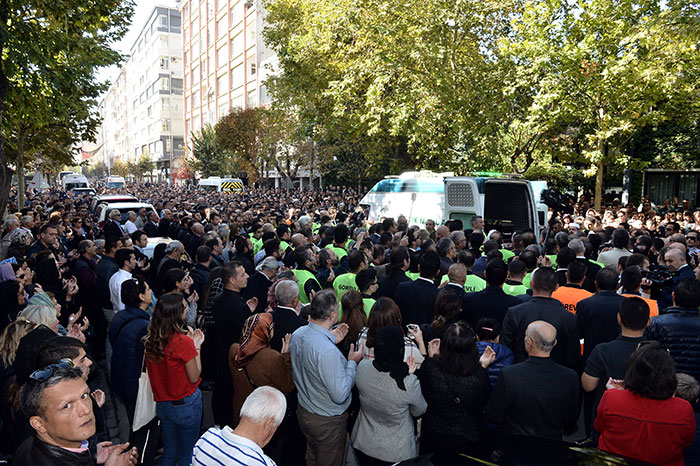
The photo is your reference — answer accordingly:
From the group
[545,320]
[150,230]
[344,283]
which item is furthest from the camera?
[150,230]

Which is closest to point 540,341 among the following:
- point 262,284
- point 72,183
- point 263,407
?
point 263,407

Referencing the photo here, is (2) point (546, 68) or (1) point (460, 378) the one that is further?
(2) point (546, 68)

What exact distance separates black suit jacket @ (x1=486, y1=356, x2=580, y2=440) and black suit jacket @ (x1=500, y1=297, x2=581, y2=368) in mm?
1079

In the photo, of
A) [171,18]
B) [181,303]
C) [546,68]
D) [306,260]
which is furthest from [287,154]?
[171,18]

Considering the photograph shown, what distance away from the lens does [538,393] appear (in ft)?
11.2

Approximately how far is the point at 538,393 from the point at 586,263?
399 cm

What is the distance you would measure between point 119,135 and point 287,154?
121 m

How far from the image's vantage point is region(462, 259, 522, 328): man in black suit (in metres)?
4.96

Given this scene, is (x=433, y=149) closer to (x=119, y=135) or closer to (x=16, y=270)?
(x=16, y=270)

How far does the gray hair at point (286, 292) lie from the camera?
4406 mm

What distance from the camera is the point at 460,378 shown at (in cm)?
343

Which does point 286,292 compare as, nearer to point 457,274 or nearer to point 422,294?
point 422,294

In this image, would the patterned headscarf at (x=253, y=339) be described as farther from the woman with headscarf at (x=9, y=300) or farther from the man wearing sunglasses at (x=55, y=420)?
the woman with headscarf at (x=9, y=300)

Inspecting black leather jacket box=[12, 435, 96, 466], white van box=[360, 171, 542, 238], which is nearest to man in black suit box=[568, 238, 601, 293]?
white van box=[360, 171, 542, 238]
